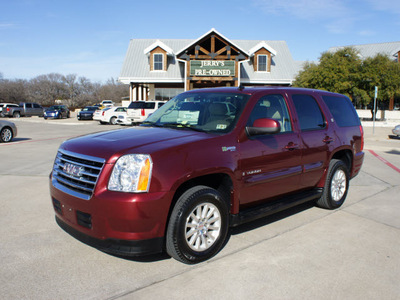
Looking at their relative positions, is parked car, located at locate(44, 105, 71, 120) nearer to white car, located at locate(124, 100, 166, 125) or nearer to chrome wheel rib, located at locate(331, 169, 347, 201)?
white car, located at locate(124, 100, 166, 125)

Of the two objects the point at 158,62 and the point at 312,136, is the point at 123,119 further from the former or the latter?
the point at 312,136

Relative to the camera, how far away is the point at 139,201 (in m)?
3.15

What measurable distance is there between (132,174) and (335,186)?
142 inches

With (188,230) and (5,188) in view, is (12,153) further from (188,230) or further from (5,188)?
(188,230)

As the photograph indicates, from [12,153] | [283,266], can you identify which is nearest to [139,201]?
[283,266]

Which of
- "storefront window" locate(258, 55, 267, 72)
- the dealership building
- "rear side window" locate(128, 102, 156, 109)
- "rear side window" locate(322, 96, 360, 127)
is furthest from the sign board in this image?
"rear side window" locate(322, 96, 360, 127)

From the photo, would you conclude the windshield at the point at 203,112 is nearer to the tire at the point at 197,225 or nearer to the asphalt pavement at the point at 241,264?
the tire at the point at 197,225

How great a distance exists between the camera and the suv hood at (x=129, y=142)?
11.0 ft

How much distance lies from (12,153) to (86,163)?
901cm

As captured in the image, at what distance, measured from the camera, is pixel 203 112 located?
4539mm

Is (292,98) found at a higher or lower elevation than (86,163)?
higher

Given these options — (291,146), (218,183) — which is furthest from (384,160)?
(218,183)

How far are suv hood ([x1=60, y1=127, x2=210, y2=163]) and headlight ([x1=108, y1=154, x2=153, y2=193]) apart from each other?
0.07m

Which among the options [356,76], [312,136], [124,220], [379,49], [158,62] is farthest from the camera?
[379,49]
